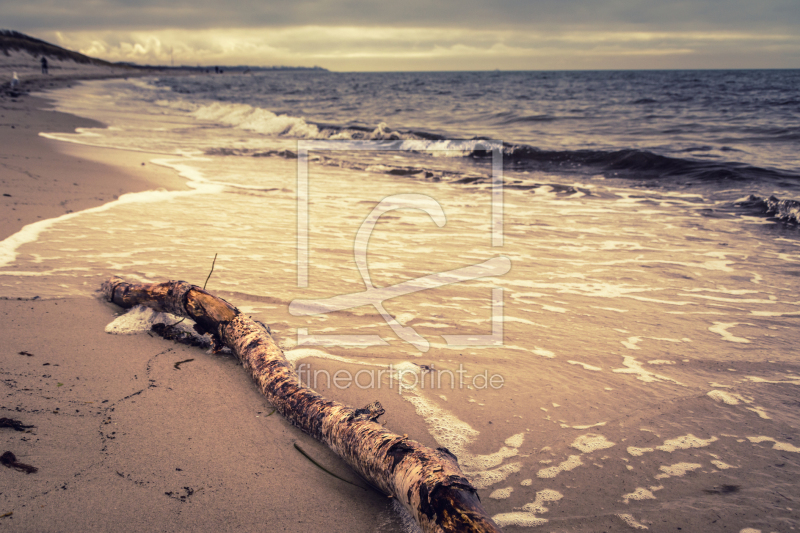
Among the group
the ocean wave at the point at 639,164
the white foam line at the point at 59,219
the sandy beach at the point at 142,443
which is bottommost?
the sandy beach at the point at 142,443

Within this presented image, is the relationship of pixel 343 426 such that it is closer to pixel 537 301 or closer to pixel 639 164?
pixel 537 301

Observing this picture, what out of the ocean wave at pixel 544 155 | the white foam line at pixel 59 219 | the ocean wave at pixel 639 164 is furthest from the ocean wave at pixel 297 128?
the white foam line at pixel 59 219

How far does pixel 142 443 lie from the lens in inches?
90.2

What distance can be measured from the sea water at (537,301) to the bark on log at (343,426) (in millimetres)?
473

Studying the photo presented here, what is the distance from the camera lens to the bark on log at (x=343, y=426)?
1.69 m

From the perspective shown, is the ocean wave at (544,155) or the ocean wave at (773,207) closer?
the ocean wave at (773,207)

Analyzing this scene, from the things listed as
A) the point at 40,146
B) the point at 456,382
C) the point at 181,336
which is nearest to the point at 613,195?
the point at 456,382

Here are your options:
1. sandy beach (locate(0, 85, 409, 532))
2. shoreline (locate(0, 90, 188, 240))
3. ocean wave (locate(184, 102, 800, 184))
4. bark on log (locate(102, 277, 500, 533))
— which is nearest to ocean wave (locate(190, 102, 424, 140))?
ocean wave (locate(184, 102, 800, 184))

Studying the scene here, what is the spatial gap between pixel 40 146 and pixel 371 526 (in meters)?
11.0

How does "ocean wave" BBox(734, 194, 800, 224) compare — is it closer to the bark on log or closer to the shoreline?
the bark on log

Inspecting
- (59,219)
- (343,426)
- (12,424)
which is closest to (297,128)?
(59,219)

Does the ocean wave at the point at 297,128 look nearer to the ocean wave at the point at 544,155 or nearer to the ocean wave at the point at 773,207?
the ocean wave at the point at 544,155

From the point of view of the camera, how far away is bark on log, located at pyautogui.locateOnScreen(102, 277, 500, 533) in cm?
169

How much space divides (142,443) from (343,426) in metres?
0.98
